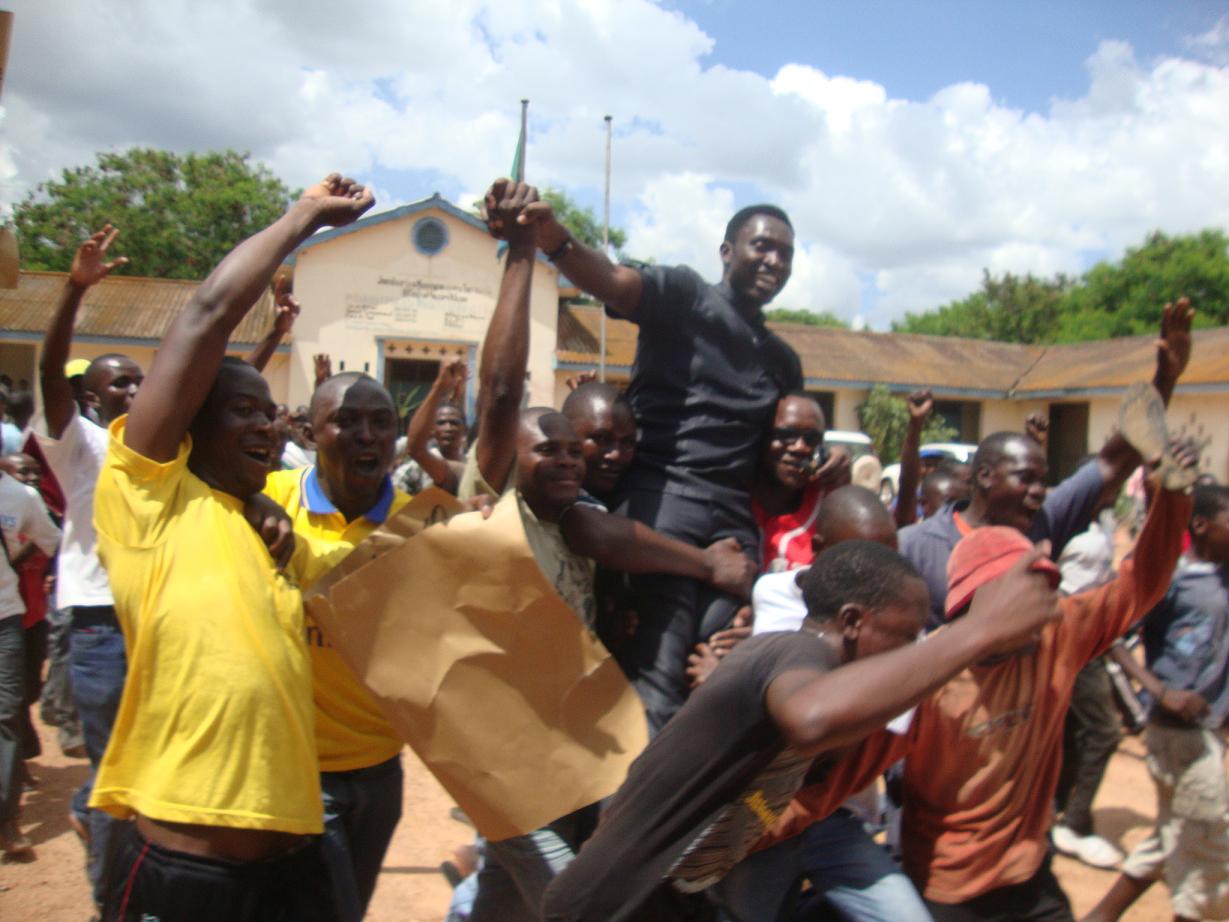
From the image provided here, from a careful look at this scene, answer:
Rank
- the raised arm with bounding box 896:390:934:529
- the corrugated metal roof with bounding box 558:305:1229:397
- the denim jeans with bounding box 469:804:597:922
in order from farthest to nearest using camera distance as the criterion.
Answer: the corrugated metal roof with bounding box 558:305:1229:397 < the raised arm with bounding box 896:390:934:529 < the denim jeans with bounding box 469:804:597:922

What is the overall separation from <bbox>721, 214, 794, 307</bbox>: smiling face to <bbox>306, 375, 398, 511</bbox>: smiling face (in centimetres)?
114

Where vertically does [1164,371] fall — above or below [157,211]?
below

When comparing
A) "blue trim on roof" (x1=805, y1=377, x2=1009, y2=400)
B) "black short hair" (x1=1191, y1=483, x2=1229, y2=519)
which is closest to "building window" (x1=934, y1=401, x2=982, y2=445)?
"blue trim on roof" (x1=805, y1=377, x2=1009, y2=400)

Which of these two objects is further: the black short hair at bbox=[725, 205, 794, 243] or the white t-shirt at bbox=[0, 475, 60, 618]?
the white t-shirt at bbox=[0, 475, 60, 618]

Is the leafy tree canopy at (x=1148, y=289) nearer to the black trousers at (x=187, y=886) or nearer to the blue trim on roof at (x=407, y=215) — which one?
the blue trim on roof at (x=407, y=215)

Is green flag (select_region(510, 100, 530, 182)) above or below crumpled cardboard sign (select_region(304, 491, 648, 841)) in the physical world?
above

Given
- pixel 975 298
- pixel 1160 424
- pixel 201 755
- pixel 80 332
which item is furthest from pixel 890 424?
pixel 975 298

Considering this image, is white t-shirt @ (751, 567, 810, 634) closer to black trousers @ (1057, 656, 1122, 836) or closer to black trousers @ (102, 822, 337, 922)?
black trousers @ (102, 822, 337, 922)

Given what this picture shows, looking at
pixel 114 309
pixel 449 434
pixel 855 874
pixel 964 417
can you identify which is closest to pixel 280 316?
pixel 855 874

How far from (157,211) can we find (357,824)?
3390cm

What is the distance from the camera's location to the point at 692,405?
2758mm

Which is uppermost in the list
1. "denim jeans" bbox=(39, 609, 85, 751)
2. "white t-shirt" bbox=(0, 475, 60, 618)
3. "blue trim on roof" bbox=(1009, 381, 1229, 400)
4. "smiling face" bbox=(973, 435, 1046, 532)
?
"blue trim on roof" bbox=(1009, 381, 1229, 400)

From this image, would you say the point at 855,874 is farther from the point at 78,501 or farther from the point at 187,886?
the point at 78,501

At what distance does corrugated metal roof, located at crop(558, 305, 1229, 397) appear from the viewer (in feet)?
66.4
